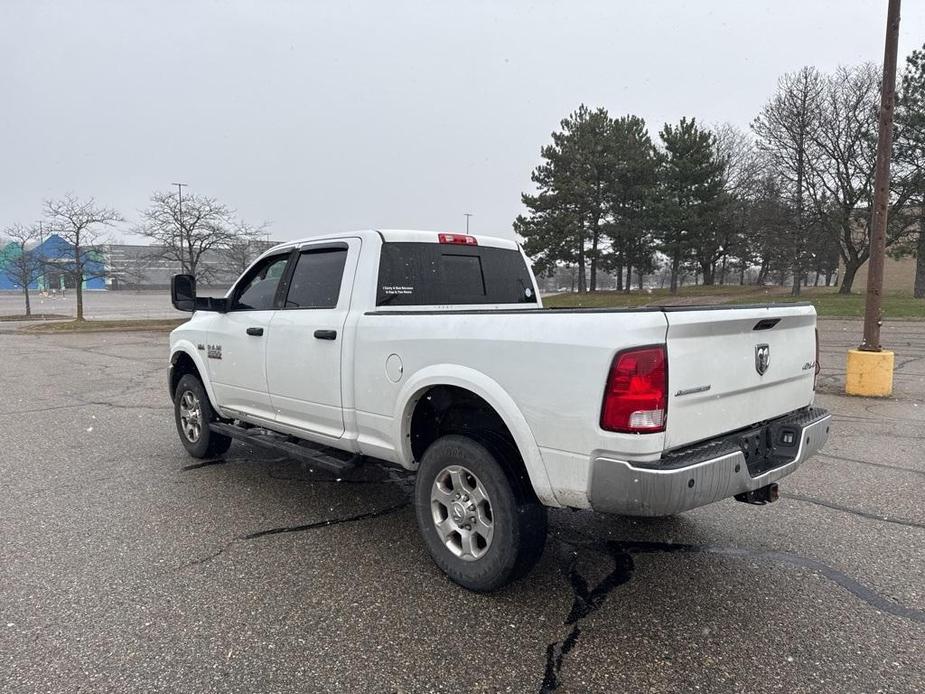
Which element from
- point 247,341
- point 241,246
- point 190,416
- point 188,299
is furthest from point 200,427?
point 241,246

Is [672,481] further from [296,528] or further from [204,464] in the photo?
[204,464]

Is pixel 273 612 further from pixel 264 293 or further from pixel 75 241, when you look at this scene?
pixel 75 241

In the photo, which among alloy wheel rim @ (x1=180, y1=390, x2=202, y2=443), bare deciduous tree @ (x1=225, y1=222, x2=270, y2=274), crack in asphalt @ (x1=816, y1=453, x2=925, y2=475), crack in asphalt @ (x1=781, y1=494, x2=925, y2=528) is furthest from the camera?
bare deciduous tree @ (x1=225, y1=222, x2=270, y2=274)

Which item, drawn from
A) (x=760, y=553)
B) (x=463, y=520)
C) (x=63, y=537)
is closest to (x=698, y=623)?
(x=760, y=553)

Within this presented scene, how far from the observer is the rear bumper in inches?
102

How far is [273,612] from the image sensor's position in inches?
119

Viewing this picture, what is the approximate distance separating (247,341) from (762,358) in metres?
3.54

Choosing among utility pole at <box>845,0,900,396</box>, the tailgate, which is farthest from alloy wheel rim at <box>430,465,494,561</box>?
utility pole at <box>845,0,900,396</box>

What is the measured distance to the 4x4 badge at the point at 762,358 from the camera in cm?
312

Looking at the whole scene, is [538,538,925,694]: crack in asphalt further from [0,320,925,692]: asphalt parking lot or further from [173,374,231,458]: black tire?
[173,374,231,458]: black tire

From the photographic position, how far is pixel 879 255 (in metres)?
8.31

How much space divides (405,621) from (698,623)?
137 centimetres

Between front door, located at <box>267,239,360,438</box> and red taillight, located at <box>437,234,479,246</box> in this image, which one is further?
red taillight, located at <box>437,234,479,246</box>

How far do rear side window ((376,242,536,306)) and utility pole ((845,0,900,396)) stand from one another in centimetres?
556
